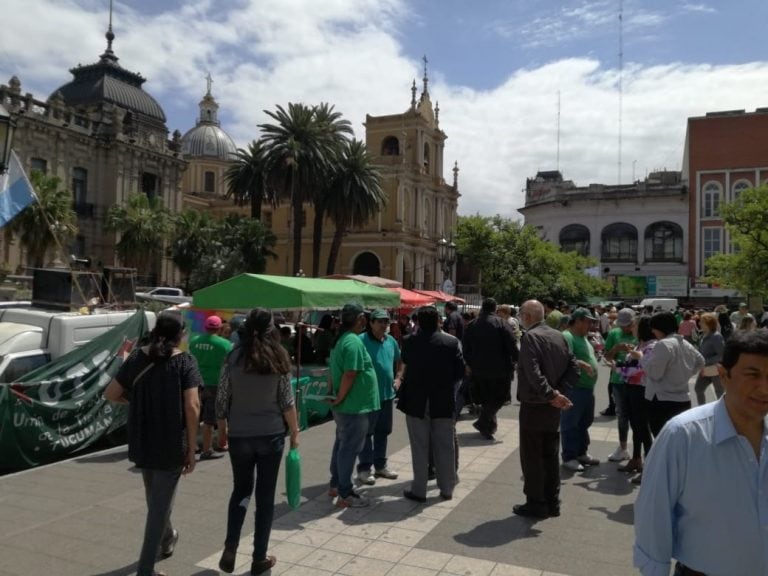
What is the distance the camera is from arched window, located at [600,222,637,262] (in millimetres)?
63375

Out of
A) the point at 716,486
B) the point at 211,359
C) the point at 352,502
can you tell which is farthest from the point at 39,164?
the point at 716,486

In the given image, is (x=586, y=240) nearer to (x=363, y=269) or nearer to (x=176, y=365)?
(x=363, y=269)

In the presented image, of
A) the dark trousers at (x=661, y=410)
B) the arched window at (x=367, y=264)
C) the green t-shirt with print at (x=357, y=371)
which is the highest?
the arched window at (x=367, y=264)

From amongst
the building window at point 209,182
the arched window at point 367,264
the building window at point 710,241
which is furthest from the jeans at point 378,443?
Answer: the building window at point 209,182

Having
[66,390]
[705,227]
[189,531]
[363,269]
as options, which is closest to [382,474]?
[189,531]

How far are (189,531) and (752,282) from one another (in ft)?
90.1

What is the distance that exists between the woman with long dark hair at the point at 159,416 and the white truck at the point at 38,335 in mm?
4627

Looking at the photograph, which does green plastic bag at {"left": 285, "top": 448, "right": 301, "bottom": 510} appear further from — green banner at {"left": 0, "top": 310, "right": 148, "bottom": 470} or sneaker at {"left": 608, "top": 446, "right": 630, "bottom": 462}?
sneaker at {"left": 608, "top": 446, "right": 630, "bottom": 462}

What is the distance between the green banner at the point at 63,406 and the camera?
24.5ft

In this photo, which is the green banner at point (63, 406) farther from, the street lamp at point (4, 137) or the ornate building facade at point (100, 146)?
the ornate building facade at point (100, 146)

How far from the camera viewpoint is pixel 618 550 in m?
5.06

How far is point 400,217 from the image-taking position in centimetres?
5634

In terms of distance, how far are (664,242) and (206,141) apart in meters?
52.1

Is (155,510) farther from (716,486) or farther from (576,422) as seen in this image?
(576,422)
